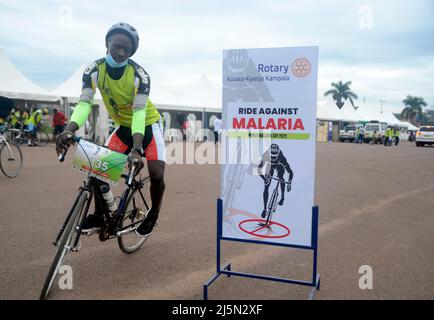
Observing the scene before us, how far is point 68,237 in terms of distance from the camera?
3234 millimetres

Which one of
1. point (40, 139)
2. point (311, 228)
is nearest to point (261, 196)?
point (311, 228)

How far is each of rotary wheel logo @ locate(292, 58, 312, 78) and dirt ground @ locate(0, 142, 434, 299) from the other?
74.1 inches

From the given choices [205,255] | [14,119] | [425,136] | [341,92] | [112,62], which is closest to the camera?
[112,62]

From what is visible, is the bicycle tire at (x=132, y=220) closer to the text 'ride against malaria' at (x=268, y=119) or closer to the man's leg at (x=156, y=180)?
the man's leg at (x=156, y=180)

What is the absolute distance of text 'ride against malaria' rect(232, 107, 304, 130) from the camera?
3.38 meters

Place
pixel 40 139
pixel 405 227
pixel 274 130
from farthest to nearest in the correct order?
pixel 40 139
pixel 405 227
pixel 274 130

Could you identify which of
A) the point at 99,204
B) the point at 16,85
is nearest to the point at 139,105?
the point at 99,204

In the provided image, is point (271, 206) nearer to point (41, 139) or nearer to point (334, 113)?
point (41, 139)

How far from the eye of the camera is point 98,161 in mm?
3352

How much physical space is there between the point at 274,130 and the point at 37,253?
9.38ft

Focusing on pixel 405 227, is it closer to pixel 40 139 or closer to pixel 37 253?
pixel 37 253

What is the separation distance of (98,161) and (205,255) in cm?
173

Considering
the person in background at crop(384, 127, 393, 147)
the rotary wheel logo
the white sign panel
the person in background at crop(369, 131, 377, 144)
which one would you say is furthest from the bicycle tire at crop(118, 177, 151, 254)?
the person in background at crop(369, 131, 377, 144)

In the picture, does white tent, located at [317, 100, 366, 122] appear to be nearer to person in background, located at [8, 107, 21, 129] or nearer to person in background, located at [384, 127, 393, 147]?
person in background, located at [384, 127, 393, 147]
